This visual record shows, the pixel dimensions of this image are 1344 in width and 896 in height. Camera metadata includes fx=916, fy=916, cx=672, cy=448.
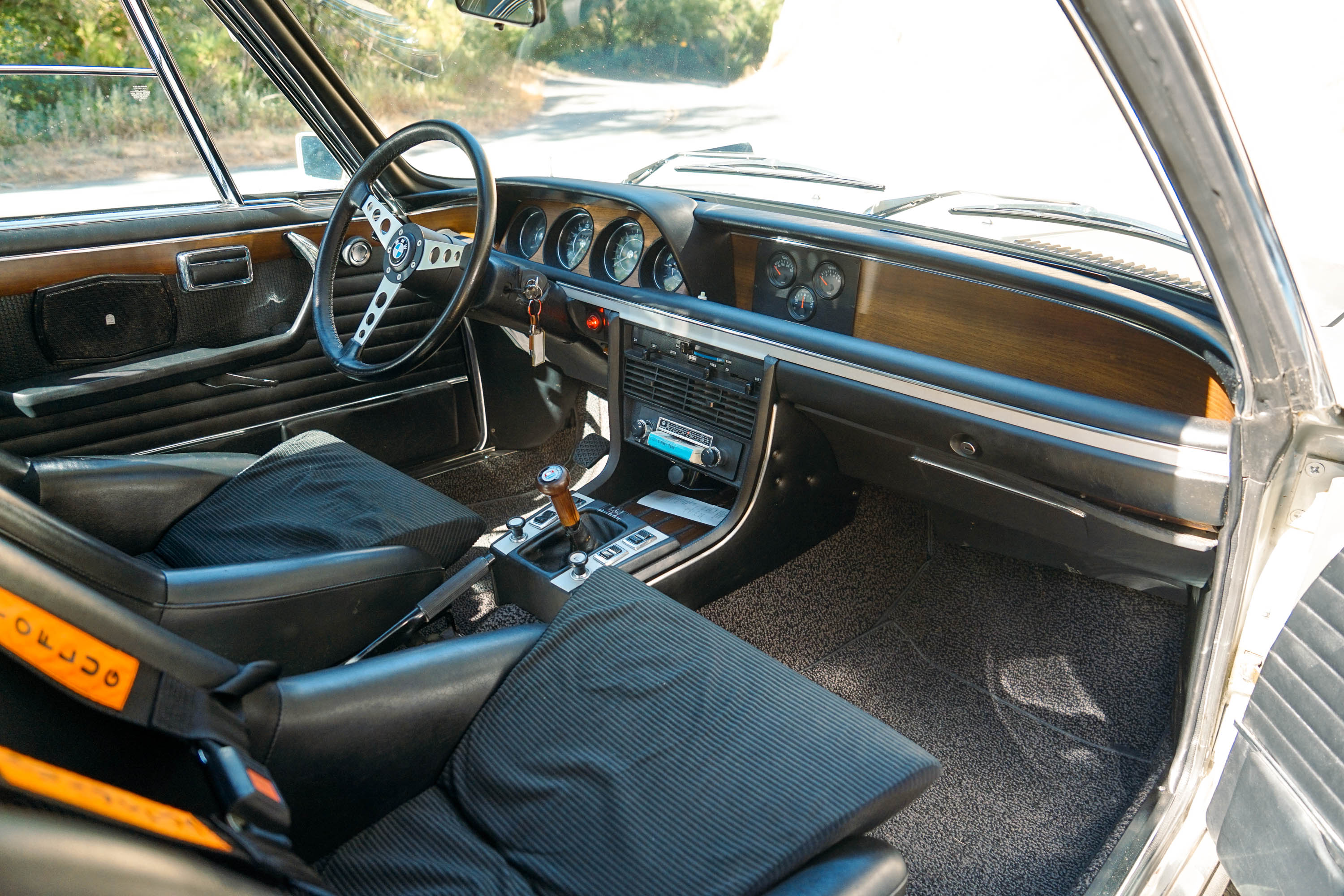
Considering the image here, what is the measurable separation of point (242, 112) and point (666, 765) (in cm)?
216

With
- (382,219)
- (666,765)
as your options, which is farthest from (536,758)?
(382,219)

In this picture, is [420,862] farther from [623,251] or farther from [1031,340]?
[623,251]

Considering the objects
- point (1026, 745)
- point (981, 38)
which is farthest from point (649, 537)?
point (981, 38)

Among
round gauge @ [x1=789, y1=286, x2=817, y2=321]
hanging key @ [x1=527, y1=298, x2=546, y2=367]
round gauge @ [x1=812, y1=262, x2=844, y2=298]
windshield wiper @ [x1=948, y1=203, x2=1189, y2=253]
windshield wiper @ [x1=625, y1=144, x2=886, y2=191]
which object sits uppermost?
windshield wiper @ [x1=625, y1=144, x2=886, y2=191]

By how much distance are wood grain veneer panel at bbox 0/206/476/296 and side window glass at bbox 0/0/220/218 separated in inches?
6.6

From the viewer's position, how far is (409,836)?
3.40 ft

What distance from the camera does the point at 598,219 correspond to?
2416 mm

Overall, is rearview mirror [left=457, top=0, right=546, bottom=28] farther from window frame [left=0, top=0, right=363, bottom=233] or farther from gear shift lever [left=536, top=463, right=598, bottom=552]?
gear shift lever [left=536, top=463, right=598, bottom=552]

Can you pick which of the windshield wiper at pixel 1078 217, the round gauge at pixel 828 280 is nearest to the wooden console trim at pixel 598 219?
the round gauge at pixel 828 280

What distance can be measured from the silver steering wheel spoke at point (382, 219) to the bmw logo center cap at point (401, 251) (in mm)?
14

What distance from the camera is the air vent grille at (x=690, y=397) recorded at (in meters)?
2.04

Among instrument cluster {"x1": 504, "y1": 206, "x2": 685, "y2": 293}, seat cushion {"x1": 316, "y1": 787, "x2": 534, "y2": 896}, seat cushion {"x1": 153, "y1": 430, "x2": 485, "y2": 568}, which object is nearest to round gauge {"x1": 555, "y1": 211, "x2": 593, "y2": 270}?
instrument cluster {"x1": 504, "y1": 206, "x2": 685, "y2": 293}

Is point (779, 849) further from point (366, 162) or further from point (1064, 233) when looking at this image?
point (366, 162)

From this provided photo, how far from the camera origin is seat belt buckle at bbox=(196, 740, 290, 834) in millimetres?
697
